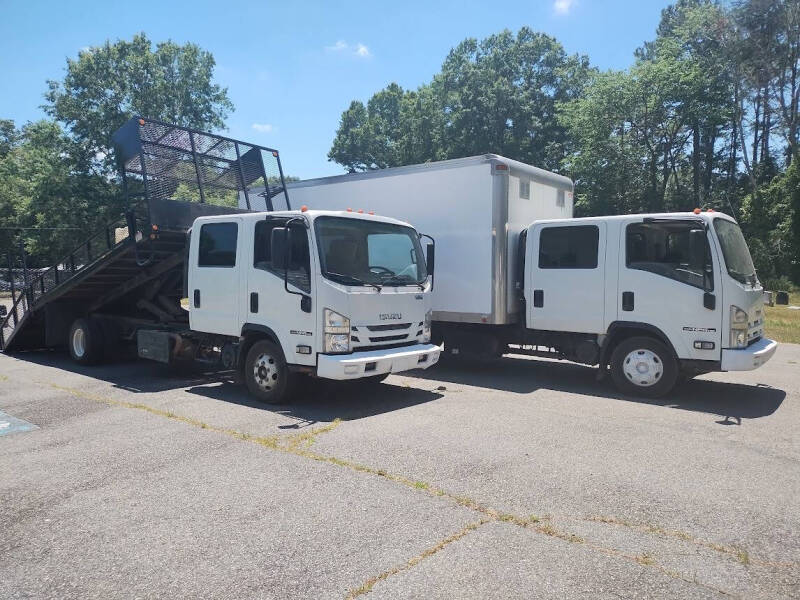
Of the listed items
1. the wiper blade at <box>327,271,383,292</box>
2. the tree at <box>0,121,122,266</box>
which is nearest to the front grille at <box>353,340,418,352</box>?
the wiper blade at <box>327,271,383,292</box>

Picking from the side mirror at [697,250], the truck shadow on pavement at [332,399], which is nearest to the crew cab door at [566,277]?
the side mirror at [697,250]

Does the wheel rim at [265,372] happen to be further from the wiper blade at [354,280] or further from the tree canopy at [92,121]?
the tree canopy at [92,121]

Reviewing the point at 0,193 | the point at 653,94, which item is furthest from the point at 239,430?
the point at 0,193

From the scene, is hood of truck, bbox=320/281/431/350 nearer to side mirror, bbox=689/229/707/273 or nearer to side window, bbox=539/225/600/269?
side window, bbox=539/225/600/269

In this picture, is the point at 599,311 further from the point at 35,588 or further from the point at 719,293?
the point at 35,588

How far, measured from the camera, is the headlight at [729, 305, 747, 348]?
23.8 feet

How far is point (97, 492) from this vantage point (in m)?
4.53

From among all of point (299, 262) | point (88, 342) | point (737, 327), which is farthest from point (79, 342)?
point (737, 327)

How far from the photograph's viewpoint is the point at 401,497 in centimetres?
439

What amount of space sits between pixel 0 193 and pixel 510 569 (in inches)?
2242

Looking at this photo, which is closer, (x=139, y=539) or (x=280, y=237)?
(x=139, y=539)

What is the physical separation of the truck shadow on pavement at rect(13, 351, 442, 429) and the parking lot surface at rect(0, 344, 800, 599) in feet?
0.29

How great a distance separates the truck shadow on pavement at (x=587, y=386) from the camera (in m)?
7.43

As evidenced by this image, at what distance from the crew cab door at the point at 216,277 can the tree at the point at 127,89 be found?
3398 centimetres
